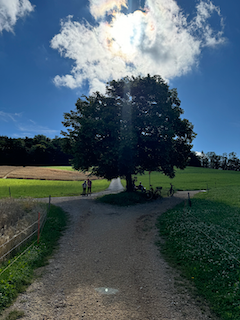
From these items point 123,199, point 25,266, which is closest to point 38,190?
point 123,199

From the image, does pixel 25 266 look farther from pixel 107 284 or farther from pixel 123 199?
pixel 123 199

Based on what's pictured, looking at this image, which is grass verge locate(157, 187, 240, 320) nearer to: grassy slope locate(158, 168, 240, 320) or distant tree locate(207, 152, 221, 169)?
grassy slope locate(158, 168, 240, 320)

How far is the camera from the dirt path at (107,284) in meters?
6.30

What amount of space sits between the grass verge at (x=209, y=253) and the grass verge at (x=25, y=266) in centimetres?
671

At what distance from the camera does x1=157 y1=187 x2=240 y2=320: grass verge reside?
691cm

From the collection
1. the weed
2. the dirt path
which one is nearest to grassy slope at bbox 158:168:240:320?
the dirt path

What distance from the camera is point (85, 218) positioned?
18.2 metres

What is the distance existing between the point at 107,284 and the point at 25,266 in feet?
13.1

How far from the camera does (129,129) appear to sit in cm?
2391

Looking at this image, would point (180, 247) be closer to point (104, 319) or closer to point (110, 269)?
point (110, 269)

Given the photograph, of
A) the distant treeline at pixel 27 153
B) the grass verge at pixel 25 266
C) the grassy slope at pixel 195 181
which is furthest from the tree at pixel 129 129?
the distant treeline at pixel 27 153

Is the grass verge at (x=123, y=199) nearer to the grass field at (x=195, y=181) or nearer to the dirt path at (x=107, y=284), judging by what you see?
the dirt path at (x=107, y=284)

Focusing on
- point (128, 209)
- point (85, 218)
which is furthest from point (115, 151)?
point (85, 218)

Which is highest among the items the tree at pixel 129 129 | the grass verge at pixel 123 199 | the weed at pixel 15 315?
the tree at pixel 129 129
